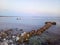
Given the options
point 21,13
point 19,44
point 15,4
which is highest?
point 15,4

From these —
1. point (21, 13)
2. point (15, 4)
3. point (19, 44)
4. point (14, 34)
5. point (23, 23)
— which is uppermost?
point (15, 4)

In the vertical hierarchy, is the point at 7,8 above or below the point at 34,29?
above

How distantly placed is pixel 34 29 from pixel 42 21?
127 mm

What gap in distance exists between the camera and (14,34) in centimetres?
119

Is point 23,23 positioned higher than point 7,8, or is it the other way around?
point 7,8

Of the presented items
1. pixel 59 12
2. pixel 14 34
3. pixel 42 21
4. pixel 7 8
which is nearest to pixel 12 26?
pixel 14 34

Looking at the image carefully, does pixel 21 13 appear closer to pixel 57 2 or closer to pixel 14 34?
pixel 14 34

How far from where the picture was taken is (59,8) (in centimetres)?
121

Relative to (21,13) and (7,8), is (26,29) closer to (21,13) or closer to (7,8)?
(21,13)

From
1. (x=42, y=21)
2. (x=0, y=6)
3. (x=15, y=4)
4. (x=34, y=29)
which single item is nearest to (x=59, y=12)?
(x=42, y=21)

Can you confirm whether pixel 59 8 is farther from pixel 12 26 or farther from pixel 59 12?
pixel 12 26

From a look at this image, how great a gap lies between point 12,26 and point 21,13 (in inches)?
7.0

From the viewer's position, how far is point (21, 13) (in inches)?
47.9

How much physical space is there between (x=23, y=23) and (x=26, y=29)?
0.08 metres
